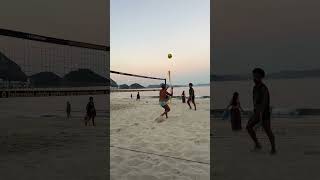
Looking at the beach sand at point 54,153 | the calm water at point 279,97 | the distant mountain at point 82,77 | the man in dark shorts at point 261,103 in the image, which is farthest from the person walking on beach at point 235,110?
the calm water at point 279,97

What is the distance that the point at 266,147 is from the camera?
7422 mm

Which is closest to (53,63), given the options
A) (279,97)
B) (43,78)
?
(43,78)

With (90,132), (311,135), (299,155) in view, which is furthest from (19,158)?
(311,135)

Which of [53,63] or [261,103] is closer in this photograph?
[261,103]

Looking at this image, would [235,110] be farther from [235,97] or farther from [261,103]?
[261,103]

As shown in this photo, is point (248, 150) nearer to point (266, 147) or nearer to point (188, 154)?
point (266, 147)

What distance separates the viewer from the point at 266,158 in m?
6.16

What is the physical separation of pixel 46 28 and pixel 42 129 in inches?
109

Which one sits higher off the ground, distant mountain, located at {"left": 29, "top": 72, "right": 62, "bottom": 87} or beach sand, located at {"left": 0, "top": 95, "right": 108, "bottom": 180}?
distant mountain, located at {"left": 29, "top": 72, "right": 62, "bottom": 87}

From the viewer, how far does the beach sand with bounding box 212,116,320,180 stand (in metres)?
4.98

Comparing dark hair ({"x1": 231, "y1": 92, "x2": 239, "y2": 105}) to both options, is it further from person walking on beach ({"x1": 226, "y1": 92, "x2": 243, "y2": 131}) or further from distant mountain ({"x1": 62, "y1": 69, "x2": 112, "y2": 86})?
distant mountain ({"x1": 62, "y1": 69, "x2": 112, "y2": 86})

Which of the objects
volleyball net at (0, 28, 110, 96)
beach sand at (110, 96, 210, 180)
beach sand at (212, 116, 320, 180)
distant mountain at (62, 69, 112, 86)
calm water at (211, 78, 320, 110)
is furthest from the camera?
A: calm water at (211, 78, 320, 110)

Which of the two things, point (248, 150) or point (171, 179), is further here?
point (248, 150)

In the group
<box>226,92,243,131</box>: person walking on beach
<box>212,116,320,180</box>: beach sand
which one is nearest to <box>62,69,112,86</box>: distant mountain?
<box>226,92,243,131</box>: person walking on beach
